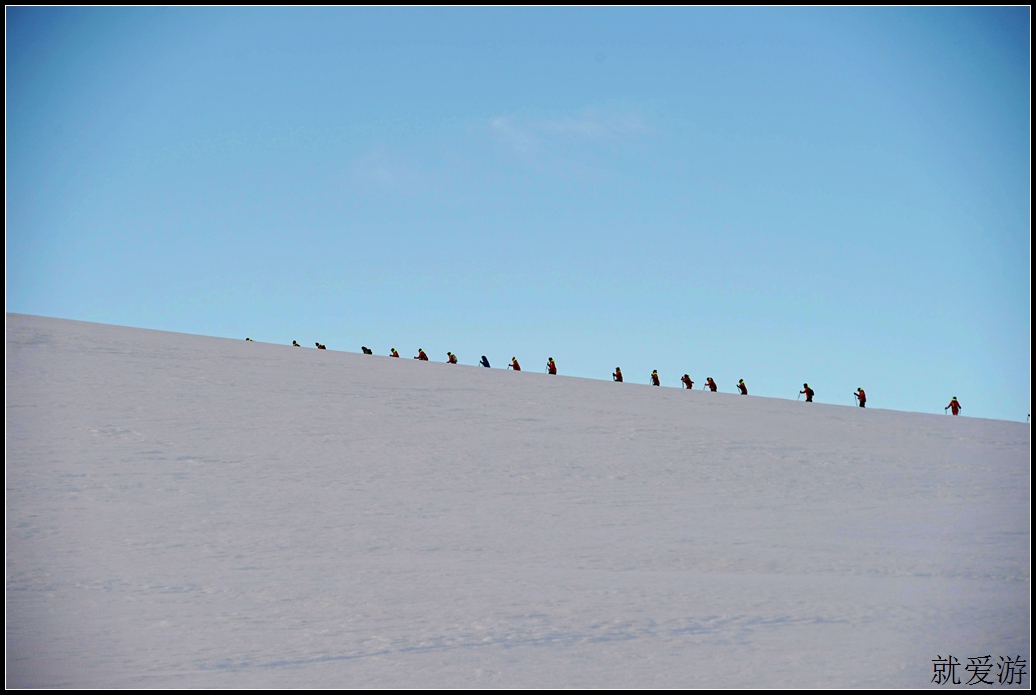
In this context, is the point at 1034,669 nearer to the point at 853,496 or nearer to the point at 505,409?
the point at 853,496

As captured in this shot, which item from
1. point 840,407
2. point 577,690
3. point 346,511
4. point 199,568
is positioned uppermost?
point 840,407

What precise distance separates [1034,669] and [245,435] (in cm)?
1092

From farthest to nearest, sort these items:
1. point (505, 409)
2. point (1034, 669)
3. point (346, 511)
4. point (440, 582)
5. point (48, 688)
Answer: point (505, 409) < point (346, 511) < point (440, 582) < point (1034, 669) < point (48, 688)

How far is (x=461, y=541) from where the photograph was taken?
32.0 feet

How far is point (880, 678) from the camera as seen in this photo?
22.6 ft

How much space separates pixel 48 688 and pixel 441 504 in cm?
533

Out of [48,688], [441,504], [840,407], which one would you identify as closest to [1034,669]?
[441,504]

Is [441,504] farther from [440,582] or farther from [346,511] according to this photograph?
[440,582]

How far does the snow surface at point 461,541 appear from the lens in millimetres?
7064

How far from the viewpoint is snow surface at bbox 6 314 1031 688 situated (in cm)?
706

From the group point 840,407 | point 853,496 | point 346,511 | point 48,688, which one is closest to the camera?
point 48,688

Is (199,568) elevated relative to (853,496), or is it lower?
lower

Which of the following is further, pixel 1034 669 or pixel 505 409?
pixel 505 409

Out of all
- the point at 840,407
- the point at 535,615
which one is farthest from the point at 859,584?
the point at 840,407
